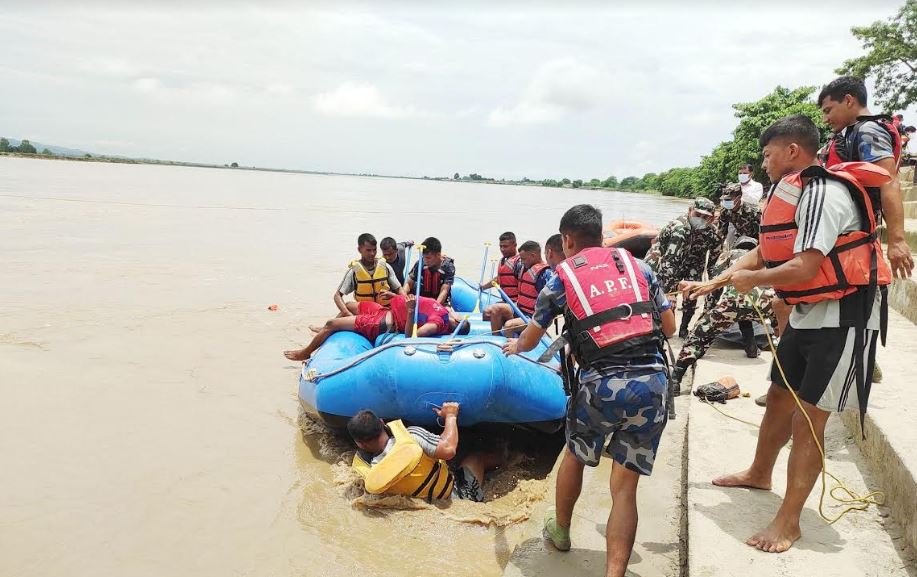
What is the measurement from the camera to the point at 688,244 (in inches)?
217

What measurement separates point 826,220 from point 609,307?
716 mm

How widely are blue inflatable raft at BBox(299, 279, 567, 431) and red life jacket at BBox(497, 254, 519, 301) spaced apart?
205 cm

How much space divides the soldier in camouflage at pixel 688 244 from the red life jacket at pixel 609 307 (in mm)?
3361

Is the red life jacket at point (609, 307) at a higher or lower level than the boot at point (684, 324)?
higher

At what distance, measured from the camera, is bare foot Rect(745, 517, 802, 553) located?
2.17m

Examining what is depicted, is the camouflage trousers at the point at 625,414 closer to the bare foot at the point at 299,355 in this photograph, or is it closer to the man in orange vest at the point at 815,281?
the man in orange vest at the point at 815,281

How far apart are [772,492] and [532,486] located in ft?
4.75

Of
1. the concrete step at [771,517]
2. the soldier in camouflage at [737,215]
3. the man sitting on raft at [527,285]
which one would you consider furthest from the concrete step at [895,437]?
the man sitting on raft at [527,285]

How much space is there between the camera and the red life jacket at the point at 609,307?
2.21 metres

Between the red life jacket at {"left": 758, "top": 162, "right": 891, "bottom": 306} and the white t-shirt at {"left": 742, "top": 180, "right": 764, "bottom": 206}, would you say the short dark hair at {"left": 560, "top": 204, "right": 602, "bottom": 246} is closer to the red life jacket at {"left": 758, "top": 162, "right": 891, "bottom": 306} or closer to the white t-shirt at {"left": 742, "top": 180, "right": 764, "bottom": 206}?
the red life jacket at {"left": 758, "top": 162, "right": 891, "bottom": 306}

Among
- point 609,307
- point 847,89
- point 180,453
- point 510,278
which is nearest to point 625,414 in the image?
point 609,307

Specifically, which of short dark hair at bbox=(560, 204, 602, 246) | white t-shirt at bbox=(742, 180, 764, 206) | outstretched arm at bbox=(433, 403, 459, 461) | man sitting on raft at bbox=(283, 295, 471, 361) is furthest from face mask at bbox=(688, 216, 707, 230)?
short dark hair at bbox=(560, 204, 602, 246)

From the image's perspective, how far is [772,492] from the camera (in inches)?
104

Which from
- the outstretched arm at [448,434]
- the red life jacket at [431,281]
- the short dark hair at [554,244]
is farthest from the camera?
the red life jacket at [431,281]
